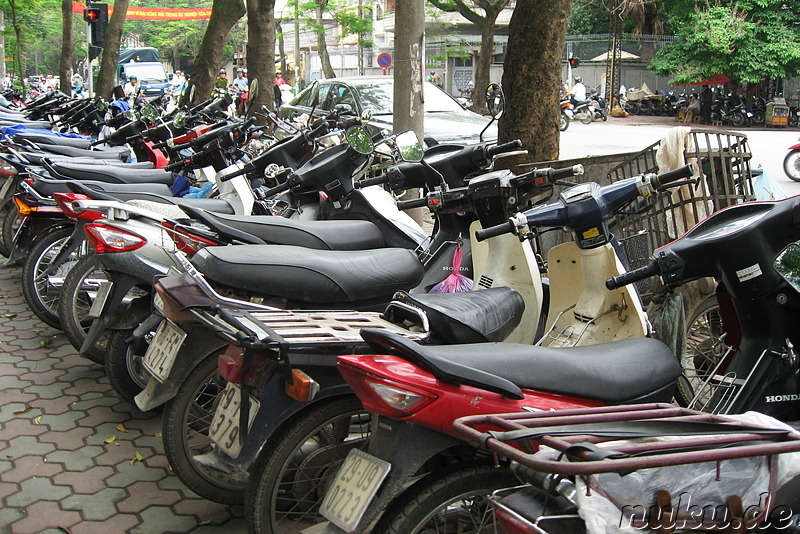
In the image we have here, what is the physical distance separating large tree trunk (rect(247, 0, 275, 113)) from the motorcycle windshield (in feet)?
29.8

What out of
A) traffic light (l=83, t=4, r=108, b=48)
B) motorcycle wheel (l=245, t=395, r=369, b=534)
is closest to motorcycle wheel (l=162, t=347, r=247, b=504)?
motorcycle wheel (l=245, t=395, r=369, b=534)

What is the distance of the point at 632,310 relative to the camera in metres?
3.12

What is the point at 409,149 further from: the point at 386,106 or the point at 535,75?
the point at 386,106

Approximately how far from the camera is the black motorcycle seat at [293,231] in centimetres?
373

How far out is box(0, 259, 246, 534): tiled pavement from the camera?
10.2ft

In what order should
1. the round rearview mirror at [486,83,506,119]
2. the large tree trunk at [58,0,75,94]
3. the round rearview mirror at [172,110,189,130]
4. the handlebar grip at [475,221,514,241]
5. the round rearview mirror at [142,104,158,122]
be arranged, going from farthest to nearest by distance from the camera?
the large tree trunk at [58,0,75,94] < the round rearview mirror at [142,104,158,122] < the round rearview mirror at [172,110,189,130] < the round rearview mirror at [486,83,506,119] < the handlebar grip at [475,221,514,241]

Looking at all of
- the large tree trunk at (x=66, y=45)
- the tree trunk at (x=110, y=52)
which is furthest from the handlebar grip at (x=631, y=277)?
the large tree trunk at (x=66, y=45)

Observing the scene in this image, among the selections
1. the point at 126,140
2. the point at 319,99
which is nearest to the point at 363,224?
the point at 126,140

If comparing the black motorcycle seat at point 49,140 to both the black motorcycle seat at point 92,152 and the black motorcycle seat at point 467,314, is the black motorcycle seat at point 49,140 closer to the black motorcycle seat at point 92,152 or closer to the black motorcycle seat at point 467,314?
the black motorcycle seat at point 92,152

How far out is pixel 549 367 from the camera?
7.33ft

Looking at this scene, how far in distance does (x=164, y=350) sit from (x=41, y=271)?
100 inches

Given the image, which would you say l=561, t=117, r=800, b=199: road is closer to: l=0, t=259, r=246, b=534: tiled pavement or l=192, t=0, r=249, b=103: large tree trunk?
l=192, t=0, r=249, b=103: large tree trunk

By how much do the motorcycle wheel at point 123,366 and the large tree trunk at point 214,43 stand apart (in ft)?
29.3

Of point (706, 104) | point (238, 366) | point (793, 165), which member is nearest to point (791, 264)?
point (238, 366)
